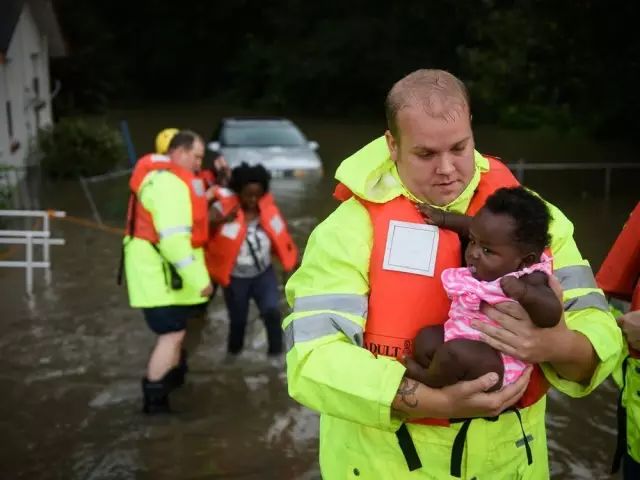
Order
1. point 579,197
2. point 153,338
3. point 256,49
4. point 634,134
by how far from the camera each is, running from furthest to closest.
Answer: point 256,49
point 634,134
point 579,197
point 153,338

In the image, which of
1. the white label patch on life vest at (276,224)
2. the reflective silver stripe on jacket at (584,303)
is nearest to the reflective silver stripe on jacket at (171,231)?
the white label patch on life vest at (276,224)

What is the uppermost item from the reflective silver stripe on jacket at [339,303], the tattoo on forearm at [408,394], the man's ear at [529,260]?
the man's ear at [529,260]

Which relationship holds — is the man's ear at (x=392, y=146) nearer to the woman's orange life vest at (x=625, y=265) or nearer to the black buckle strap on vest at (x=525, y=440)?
the black buckle strap on vest at (x=525, y=440)

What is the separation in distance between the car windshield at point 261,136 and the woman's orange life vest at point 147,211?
10.7 meters

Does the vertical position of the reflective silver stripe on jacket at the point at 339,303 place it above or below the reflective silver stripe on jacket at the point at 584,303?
above

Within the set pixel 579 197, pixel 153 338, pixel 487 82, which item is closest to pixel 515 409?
pixel 153 338

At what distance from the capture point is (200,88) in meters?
47.4

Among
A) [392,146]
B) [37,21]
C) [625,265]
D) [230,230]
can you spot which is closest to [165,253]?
[230,230]

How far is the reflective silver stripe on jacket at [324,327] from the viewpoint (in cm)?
229

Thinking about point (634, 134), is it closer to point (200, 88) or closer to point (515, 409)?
point (515, 409)

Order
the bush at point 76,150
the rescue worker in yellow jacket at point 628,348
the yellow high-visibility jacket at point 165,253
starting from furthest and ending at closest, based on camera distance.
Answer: the bush at point 76,150 → the yellow high-visibility jacket at point 165,253 → the rescue worker in yellow jacket at point 628,348

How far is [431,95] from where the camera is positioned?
231cm

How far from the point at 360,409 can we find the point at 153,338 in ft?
18.0

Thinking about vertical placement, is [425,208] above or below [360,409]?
above
